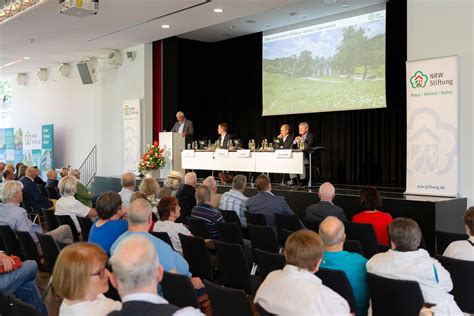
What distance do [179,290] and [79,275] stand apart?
83 centimetres

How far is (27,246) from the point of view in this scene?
4586 millimetres

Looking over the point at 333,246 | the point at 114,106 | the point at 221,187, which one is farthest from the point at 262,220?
the point at 114,106

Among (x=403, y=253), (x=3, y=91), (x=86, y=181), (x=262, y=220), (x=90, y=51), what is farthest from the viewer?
(x=3, y=91)

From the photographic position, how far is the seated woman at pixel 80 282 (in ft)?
6.84

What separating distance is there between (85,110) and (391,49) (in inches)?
364

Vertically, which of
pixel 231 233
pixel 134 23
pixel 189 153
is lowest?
pixel 231 233

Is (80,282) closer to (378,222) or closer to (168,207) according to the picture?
(168,207)

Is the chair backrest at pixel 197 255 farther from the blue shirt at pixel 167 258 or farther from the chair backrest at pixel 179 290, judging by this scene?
the chair backrest at pixel 179 290

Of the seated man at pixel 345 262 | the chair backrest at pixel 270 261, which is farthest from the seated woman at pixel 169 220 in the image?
the seated man at pixel 345 262

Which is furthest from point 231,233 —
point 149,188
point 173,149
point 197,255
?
point 173,149

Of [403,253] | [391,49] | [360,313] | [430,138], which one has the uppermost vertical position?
A: [391,49]

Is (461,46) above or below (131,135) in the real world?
above

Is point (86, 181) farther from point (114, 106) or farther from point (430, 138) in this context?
point (430, 138)

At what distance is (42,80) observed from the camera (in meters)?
16.8
